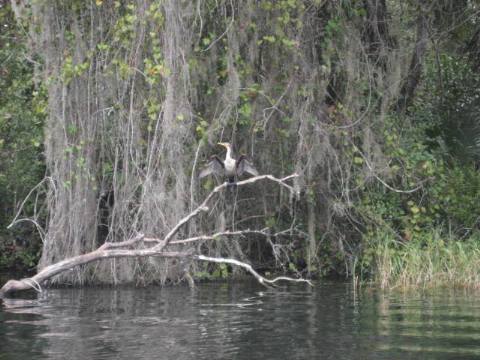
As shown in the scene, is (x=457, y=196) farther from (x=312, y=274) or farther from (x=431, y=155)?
(x=312, y=274)

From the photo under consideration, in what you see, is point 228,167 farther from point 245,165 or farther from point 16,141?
point 16,141

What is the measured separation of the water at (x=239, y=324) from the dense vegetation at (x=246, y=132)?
1273 millimetres

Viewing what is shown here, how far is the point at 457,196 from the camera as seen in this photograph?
46.2 ft

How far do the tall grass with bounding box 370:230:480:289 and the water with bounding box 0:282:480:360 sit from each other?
24.3 inches

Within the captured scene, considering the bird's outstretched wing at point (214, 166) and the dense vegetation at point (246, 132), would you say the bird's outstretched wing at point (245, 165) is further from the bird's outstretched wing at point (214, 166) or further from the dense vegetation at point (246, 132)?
the dense vegetation at point (246, 132)

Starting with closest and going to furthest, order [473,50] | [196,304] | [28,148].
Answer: [196,304]
[28,148]
[473,50]

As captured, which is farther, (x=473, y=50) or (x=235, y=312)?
(x=473, y=50)

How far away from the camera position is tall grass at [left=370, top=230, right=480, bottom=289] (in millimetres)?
12008

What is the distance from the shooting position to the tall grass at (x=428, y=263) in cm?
1201

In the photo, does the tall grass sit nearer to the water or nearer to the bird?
the water

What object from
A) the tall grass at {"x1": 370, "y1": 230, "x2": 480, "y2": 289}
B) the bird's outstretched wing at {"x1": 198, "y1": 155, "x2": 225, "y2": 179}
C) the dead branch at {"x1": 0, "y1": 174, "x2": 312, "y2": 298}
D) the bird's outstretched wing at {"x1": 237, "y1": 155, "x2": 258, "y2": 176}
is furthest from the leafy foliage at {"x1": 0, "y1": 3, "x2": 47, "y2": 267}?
the tall grass at {"x1": 370, "y1": 230, "x2": 480, "y2": 289}

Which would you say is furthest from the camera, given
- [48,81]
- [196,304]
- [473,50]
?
[473,50]

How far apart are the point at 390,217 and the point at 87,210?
15.1ft

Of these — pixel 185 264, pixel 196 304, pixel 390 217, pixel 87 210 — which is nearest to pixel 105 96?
pixel 87 210
